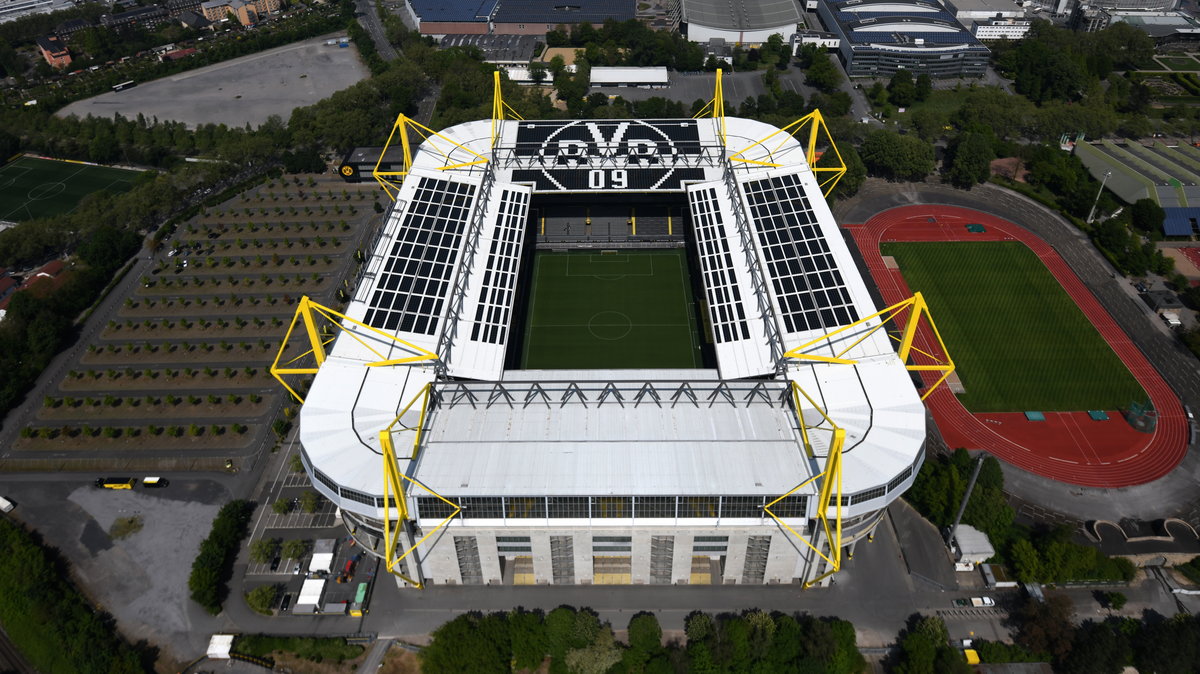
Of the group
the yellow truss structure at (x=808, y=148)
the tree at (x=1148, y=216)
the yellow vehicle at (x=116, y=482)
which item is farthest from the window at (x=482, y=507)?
the tree at (x=1148, y=216)

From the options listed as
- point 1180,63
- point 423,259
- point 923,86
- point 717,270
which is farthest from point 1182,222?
point 423,259

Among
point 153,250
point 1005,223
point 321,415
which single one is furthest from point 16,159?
point 1005,223

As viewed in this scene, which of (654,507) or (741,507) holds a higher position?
(654,507)

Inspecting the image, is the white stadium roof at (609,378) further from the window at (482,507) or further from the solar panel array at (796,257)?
the window at (482,507)

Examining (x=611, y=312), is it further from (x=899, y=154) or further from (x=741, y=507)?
(x=899, y=154)

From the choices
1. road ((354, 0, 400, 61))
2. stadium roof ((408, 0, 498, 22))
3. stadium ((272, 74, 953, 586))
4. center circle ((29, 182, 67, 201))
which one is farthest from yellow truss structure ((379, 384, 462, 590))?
stadium roof ((408, 0, 498, 22))

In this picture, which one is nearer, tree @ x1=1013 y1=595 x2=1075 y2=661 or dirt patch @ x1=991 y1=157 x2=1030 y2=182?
tree @ x1=1013 y1=595 x2=1075 y2=661

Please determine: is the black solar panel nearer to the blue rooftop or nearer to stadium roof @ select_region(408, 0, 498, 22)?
the blue rooftop
